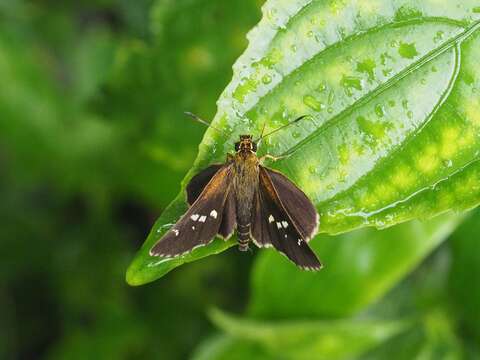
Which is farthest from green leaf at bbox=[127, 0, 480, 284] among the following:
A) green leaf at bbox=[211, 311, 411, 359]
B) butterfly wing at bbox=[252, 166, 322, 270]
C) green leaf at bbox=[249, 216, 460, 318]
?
green leaf at bbox=[211, 311, 411, 359]

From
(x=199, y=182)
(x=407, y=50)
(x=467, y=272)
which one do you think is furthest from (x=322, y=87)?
(x=467, y=272)

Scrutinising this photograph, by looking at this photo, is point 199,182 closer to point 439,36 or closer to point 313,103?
point 313,103

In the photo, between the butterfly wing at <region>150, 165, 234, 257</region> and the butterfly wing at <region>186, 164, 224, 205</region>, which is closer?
the butterfly wing at <region>150, 165, 234, 257</region>

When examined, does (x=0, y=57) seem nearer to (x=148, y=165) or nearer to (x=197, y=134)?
(x=148, y=165)

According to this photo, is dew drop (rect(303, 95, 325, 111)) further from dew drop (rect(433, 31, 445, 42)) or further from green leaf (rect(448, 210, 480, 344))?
green leaf (rect(448, 210, 480, 344))

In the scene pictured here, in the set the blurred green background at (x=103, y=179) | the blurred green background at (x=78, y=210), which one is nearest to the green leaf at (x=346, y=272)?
the blurred green background at (x=103, y=179)

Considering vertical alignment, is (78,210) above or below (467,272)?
above

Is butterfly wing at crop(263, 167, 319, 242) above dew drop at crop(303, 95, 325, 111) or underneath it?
underneath
